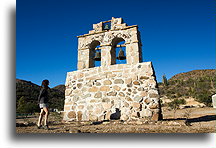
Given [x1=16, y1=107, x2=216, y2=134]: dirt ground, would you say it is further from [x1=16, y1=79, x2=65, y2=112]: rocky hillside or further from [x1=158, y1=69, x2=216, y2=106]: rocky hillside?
[x1=158, y1=69, x2=216, y2=106]: rocky hillside

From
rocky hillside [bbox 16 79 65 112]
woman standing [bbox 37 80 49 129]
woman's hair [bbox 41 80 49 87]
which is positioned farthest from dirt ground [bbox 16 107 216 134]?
rocky hillside [bbox 16 79 65 112]

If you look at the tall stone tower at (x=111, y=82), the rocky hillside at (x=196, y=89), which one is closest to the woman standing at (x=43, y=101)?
the tall stone tower at (x=111, y=82)

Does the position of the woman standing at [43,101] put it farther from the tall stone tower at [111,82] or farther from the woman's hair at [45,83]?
the tall stone tower at [111,82]

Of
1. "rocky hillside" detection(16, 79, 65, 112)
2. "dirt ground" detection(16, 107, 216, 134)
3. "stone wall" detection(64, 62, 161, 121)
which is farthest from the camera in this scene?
"rocky hillside" detection(16, 79, 65, 112)

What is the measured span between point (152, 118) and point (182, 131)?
4.19 feet

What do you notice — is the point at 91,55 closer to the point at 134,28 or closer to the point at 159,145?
the point at 134,28

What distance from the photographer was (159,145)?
8.19ft

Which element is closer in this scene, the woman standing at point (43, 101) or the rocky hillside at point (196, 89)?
the woman standing at point (43, 101)

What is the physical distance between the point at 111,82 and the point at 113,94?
1.07 ft

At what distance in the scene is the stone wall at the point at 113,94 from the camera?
3.91 m

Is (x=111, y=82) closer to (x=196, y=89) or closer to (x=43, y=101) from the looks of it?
(x=43, y=101)

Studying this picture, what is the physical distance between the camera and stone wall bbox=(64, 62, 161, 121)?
12.8ft

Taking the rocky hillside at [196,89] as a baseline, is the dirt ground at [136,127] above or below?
below
